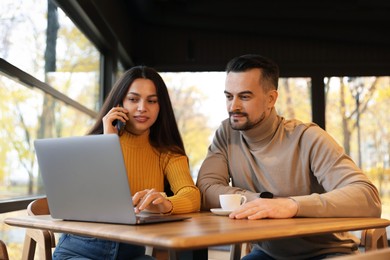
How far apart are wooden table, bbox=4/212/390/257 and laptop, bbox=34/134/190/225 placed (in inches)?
1.3

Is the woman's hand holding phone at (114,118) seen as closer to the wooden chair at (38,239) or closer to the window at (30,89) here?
the wooden chair at (38,239)

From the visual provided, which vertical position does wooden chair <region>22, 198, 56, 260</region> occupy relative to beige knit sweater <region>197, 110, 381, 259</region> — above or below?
below

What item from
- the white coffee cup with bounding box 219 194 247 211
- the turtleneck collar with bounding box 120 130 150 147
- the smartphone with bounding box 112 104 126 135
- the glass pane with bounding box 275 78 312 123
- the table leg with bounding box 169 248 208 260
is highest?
the glass pane with bounding box 275 78 312 123

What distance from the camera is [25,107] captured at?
2836 mm

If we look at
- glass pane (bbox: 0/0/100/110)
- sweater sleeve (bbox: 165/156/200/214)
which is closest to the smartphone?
sweater sleeve (bbox: 165/156/200/214)

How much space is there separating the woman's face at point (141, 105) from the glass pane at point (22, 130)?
82cm

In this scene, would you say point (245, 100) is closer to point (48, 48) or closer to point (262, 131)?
point (262, 131)

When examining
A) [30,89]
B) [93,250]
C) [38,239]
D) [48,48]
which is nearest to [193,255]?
[93,250]

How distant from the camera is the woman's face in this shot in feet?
6.57

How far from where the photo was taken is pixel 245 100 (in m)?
2.04

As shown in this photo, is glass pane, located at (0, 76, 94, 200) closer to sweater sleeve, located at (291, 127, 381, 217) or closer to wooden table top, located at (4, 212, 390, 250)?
wooden table top, located at (4, 212, 390, 250)

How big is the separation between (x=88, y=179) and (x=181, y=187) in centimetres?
57

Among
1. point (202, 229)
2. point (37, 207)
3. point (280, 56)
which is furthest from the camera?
point (280, 56)

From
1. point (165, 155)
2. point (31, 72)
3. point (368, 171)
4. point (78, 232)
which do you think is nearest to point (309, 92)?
point (368, 171)
